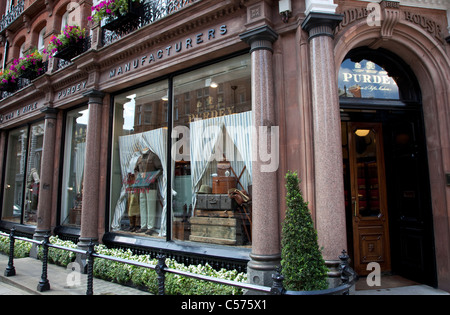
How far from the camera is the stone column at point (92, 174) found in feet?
28.0

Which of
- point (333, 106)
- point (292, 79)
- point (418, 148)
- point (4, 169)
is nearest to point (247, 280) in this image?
point (333, 106)

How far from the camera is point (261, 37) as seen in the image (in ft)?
18.7

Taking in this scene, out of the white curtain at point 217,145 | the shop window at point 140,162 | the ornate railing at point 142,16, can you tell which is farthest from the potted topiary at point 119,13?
the white curtain at point 217,145

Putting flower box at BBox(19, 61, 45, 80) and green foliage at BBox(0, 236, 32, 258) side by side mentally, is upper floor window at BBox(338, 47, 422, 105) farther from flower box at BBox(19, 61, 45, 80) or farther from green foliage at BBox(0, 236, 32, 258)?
flower box at BBox(19, 61, 45, 80)

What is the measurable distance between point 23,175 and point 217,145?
1042 centimetres

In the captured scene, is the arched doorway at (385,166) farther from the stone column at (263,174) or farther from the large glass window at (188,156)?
the large glass window at (188,156)

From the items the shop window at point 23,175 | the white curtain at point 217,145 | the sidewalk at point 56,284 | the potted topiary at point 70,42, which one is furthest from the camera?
the shop window at point 23,175

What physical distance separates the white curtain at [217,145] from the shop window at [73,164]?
4918 mm

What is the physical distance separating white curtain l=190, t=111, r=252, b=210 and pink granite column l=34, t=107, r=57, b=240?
5.98 meters

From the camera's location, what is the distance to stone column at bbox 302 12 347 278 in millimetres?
4797

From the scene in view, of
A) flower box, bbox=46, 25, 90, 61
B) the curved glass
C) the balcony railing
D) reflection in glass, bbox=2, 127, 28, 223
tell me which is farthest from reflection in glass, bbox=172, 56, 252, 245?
the balcony railing
